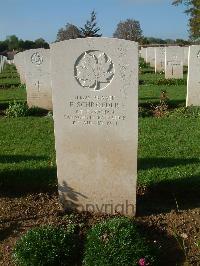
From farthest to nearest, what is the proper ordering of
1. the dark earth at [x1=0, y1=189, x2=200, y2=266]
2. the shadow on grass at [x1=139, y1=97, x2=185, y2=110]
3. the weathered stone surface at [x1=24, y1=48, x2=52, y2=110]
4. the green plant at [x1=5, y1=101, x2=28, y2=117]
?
1. the shadow on grass at [x1=139, y1=97, x2=185, y2=110]
2. the weathered stone surface at [x1=24, y1=48, x2=52, y2=110]
3. the green plant at [x1=5, y1=101, x2=28, y2=117]
4. the dark earth at [x1=0, y1=189, x2=200, y2=266]

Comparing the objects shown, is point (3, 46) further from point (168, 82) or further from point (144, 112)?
point (144, 112)

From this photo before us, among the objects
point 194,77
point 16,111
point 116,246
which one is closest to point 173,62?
point 194,77

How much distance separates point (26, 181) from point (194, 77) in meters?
7.17

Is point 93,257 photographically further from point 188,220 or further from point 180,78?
point 180,78

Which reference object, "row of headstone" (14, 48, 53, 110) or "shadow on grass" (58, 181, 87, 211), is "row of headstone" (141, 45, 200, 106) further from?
"shadow on grass" (58, 181, 87, 211)

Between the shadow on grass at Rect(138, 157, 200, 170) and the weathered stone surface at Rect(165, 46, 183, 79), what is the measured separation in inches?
498

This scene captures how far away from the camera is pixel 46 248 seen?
4.25 meters

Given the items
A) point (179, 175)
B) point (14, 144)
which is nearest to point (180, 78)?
point (14, 144)

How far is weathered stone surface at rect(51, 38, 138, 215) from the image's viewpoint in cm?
468

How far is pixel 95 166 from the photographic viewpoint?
5.03 m

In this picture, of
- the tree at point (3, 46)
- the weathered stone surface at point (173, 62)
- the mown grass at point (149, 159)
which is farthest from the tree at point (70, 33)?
the tree at point (3, 46)

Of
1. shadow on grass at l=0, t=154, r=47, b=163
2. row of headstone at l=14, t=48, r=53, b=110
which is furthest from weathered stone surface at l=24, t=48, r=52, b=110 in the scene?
shadow on grass at l=0, t=154, r=47, b=163

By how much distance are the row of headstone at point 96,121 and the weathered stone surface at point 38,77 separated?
7461mm

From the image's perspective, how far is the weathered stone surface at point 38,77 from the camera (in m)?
12.2
